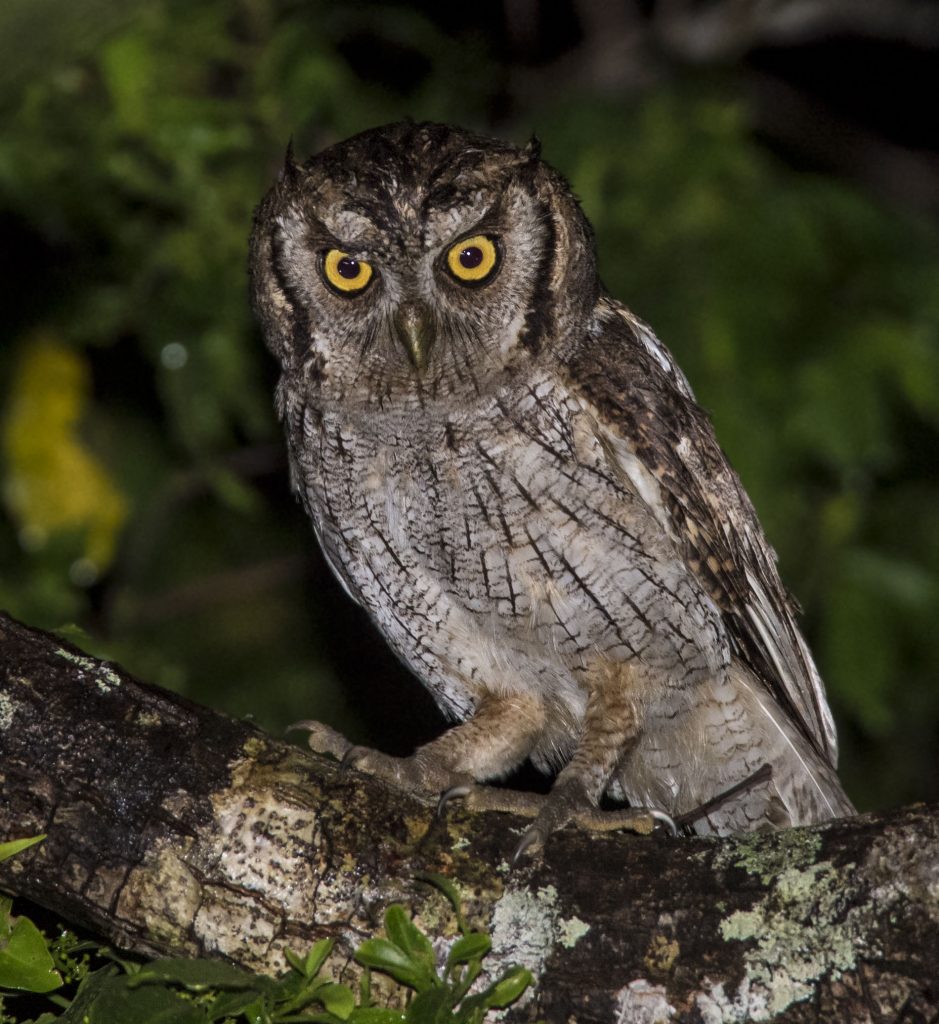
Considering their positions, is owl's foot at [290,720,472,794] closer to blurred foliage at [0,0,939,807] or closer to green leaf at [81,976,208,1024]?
green leaf at [81,976,208,1024]

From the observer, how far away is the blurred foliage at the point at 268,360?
135 inches

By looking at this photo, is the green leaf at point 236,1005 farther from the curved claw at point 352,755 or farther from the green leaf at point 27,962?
the curved claw at point 352,755

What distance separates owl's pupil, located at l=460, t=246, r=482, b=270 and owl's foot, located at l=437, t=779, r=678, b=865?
104cm

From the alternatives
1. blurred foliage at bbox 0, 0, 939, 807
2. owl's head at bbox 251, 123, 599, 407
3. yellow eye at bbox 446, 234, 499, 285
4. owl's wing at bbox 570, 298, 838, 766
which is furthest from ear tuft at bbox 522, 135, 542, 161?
blurred foliage at bbox 0, 0, 939, 807

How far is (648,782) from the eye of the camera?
9.55 ft

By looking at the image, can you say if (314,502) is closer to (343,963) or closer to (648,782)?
(648,782)

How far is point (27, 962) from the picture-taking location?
1707 millimetres

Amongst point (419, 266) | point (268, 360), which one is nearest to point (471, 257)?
point (419, 266)

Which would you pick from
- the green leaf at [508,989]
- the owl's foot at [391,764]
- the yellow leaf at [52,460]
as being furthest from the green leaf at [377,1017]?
the yellow leaf at [52,460]

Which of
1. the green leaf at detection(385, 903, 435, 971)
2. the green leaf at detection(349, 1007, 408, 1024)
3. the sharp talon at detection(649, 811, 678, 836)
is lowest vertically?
the green leaf at detection(349, 1007, 408, 1024)

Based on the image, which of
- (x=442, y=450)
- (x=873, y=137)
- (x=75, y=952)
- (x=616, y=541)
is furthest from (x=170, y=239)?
(x=873, y=137)

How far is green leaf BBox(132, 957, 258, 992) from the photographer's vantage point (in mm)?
1613

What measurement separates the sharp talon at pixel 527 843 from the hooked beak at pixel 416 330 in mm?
976

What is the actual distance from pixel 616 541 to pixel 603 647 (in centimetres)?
23
